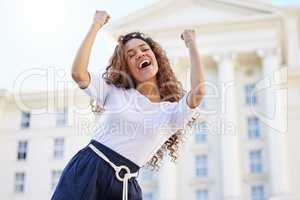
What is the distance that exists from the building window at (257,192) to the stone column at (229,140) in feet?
1.12

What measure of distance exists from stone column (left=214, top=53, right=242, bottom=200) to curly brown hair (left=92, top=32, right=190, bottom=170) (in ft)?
34.9

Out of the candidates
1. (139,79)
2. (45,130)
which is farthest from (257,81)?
(139,79)

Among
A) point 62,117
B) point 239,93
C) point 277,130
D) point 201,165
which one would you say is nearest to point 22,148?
point 62,117

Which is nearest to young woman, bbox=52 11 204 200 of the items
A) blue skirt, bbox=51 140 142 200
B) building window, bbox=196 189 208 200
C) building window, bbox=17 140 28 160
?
blue skirt, bbox=51 140 142 200

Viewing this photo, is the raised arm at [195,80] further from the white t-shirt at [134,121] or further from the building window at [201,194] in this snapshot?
the building window at [201,194]

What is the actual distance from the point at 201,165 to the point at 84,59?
39.2 feet

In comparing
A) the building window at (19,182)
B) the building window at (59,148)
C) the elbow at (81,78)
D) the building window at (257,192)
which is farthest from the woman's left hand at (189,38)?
the building window at (19,182)

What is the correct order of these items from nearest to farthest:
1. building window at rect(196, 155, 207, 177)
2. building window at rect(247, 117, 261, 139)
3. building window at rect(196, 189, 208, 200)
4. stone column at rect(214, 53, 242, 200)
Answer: stone column at rect(214, 53, 242, 200)
building window at rect(196, 189, 208, 200)
building window at rect(196, 155, 207, 177)
building window at rect(247, 117, 261, 139)

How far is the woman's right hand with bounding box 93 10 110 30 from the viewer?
113cm

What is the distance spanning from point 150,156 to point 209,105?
40.1ft

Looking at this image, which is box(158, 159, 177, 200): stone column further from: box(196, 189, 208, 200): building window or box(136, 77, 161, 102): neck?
box(136, 77, 161, 102): neck

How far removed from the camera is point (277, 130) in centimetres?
1188

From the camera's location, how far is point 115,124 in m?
1.11

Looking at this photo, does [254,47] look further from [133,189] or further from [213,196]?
[133,189]
